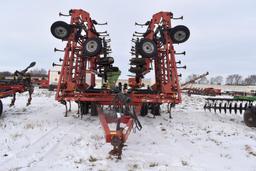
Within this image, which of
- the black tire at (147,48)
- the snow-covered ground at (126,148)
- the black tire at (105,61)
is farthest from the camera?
the black tire at (105,61)

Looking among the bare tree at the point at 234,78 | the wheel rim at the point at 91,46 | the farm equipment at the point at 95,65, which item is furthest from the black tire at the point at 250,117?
the bare tree at the point at 234,78

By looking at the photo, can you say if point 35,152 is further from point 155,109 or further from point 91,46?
point 155,109

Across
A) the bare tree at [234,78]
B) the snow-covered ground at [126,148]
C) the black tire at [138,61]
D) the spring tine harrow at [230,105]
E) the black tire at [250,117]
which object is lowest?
the snow-covered ground at [126,148]

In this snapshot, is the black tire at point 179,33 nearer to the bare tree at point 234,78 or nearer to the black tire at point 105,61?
the black tire at point 105,61

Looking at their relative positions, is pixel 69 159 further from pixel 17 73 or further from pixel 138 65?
pixel 138 65

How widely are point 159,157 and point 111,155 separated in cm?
81

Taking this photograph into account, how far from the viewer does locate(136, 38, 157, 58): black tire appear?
9242 mm

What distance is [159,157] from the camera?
194 inches

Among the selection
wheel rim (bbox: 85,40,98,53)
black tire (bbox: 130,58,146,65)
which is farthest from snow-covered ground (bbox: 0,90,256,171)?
black tire (bbox: 130,58,146,65)

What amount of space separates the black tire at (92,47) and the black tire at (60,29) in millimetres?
663

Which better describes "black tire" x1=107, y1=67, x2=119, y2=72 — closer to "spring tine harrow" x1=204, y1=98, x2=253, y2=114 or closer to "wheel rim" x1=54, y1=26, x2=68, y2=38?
"wheel rim" x1=54, y1=26, x2=68, y2=38

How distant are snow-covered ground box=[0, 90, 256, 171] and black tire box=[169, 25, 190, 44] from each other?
9.58ft

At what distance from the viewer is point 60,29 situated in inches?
351

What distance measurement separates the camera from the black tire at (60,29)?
8891 millimetres
